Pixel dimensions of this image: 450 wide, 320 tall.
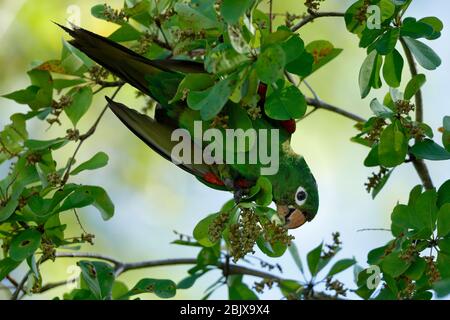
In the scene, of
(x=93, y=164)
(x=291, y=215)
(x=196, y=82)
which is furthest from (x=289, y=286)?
(x=196, y=82)

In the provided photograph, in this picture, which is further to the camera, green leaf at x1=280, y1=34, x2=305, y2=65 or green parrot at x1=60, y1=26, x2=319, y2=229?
green parrot at x1=60, y1=26, x2=319, y2=229

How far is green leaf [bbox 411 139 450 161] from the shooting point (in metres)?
2.89

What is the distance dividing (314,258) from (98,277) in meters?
1.01

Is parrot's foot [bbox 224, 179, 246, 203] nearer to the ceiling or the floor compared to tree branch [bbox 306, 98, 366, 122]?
nearer to the floor

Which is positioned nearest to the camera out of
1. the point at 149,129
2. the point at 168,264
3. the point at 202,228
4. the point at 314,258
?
the point at 202,228

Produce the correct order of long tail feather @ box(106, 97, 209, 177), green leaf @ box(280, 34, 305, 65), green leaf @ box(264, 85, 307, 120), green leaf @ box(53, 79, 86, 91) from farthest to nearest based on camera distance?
green leaf @ box(53, 79, 86, 91), long tail feather @ box(106, 97, 209, 177), green leaf @ box(264, 85, 307, 120), green leaf @ box(280, 34, 305, 65)

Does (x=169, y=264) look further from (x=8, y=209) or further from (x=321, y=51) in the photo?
(x=321, y=51)

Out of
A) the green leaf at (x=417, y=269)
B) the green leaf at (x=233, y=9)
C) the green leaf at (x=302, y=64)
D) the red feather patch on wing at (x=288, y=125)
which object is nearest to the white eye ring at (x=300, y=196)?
the red feather patch on wing at (x=288, y=125)

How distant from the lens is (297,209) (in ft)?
10.5

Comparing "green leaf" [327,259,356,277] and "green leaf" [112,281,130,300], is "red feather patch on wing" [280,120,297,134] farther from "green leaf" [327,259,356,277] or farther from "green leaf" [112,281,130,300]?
"green leaf" [112,281,130,300]

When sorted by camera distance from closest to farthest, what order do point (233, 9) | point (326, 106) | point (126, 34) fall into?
point (233, 9), point (126, 34), point (326, 106)

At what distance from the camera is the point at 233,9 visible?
2219 millimetres

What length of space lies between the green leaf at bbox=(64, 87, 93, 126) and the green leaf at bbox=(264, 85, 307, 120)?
899 mm

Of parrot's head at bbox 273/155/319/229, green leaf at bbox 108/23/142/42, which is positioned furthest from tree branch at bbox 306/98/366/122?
green leaf at bbox 108/23/142/42
